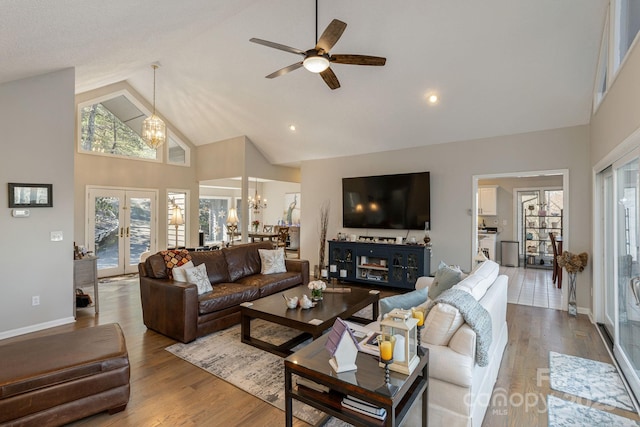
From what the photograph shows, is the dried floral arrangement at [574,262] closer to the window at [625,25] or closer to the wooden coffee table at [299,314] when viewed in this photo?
the window at [625,25]

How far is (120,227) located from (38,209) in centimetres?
331

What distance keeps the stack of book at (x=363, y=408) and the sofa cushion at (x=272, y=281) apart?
108 inches

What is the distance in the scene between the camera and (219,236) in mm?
11953

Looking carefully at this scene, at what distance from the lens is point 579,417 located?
7.24ft

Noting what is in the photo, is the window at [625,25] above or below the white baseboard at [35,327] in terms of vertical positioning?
above

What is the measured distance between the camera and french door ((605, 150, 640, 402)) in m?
2.54

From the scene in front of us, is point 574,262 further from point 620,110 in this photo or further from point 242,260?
point 242,260

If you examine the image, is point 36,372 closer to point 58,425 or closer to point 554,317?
point 58,425

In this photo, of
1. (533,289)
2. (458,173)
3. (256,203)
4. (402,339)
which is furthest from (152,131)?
(533,289)

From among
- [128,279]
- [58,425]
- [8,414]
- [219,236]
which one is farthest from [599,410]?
[219,236]

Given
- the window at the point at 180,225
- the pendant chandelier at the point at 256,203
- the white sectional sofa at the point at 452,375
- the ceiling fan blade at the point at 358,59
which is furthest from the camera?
the pendant chandelier at the point at 256,203

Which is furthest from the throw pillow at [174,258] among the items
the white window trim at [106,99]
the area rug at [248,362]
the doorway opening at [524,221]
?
the doorway opening at [524,221]

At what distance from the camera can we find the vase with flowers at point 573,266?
14.1 feet

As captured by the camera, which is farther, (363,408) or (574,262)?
(574,262)
